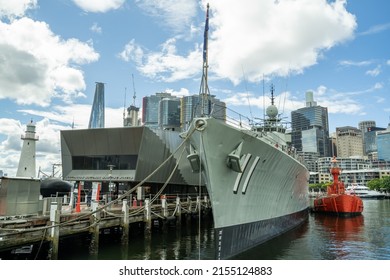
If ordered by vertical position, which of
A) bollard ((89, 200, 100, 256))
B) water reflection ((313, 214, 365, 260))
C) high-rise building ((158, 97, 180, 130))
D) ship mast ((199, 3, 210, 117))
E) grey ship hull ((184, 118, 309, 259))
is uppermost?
high-rise building ((158, 97, 180, 130))

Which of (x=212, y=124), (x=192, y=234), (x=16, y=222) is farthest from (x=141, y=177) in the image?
(x=212, y=124)

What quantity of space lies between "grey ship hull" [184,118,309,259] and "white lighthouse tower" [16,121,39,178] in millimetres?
22132

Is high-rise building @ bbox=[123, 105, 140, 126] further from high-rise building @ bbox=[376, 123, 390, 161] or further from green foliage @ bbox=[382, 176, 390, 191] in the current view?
green foliage @ bbox=[382, 176, 390, 191]

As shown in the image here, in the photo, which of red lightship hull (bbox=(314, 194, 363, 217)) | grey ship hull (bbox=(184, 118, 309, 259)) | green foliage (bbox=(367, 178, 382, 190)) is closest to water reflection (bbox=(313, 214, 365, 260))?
grey ship hull (bbox=(184, 118, 309, 259))

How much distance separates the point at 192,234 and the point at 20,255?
10940 millimetres

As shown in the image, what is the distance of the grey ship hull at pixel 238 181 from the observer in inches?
432

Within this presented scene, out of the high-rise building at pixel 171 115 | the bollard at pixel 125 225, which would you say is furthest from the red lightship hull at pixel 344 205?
the bollard at pixel 125 225

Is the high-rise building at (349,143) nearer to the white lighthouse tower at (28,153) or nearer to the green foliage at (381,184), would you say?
the green foliage at (381,184)

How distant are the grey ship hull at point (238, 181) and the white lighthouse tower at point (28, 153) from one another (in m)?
22.1

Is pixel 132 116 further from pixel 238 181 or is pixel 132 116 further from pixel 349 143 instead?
pixel 349 143

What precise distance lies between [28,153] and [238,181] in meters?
24.9

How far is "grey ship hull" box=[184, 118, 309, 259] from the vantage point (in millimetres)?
10977

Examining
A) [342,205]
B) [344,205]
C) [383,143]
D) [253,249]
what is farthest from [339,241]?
[383,143]

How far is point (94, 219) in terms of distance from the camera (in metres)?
14.4
